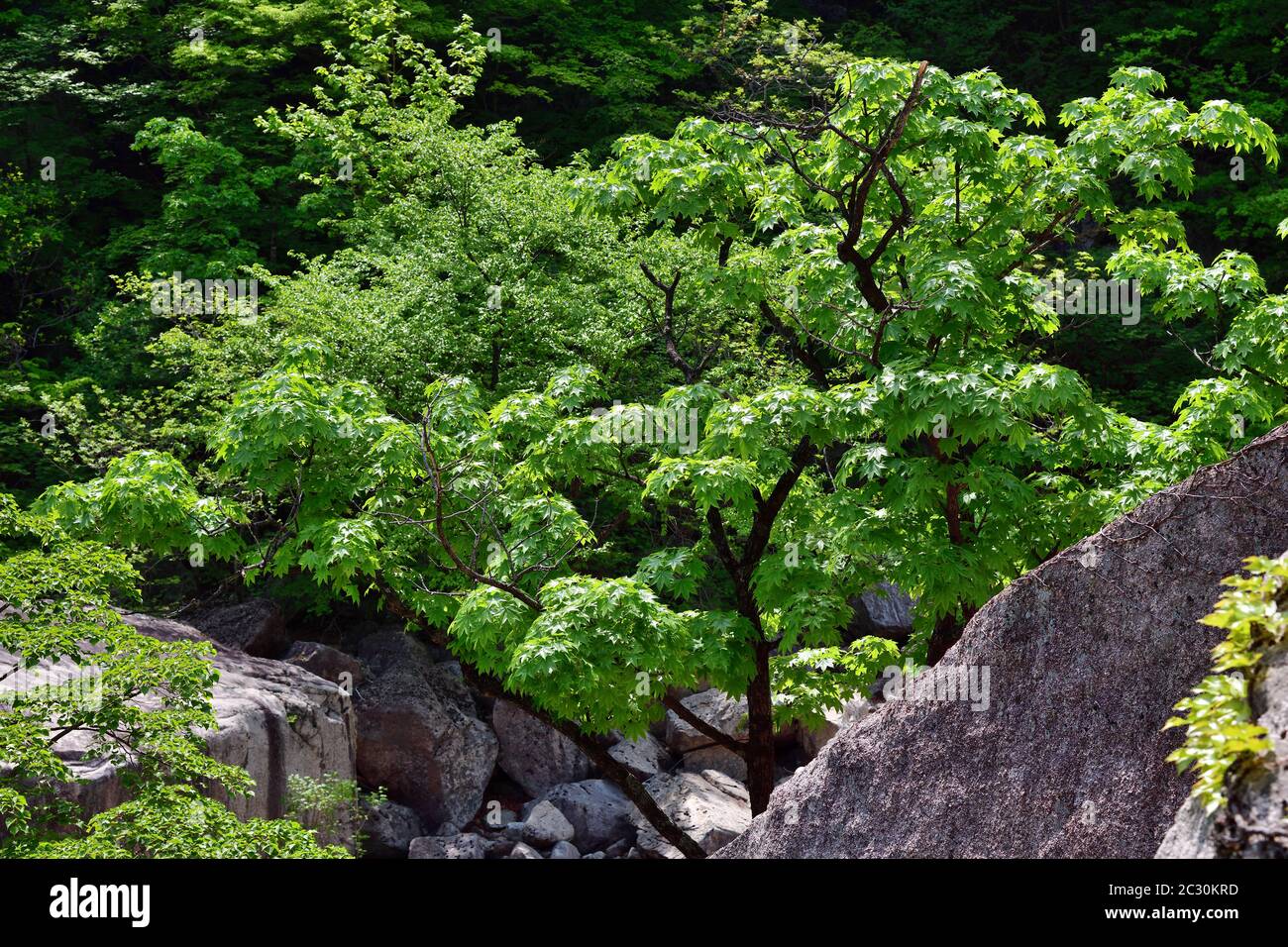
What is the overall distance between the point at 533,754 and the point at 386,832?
2.45 meters

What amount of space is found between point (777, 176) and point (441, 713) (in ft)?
28.4

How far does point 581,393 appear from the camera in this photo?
35.0 ft

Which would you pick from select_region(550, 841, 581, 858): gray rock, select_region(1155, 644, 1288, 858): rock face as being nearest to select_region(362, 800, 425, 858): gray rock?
select_region(550, 841, 581, 858): gray rock

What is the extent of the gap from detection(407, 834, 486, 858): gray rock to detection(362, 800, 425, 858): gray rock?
18cm

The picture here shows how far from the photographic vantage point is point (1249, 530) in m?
5.80

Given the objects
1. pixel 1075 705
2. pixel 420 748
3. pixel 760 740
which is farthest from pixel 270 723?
pixel 1075 705

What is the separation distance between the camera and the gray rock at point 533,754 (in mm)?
16875

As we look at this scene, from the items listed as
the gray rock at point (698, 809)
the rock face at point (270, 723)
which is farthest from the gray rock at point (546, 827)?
the rock face at point (270, 723)

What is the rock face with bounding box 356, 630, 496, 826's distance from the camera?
16.0 metres

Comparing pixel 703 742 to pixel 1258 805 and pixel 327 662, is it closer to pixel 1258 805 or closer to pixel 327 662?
pixel 327 662

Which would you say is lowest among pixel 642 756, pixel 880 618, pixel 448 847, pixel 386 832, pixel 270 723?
pixel 448 847

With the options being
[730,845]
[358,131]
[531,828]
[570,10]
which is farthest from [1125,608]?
[570,10]

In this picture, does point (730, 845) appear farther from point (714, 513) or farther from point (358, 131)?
point (358, 131)

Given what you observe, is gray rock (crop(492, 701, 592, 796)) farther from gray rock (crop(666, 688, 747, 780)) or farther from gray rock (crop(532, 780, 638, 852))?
gray rock (crop(666, 688, 747, 780))
